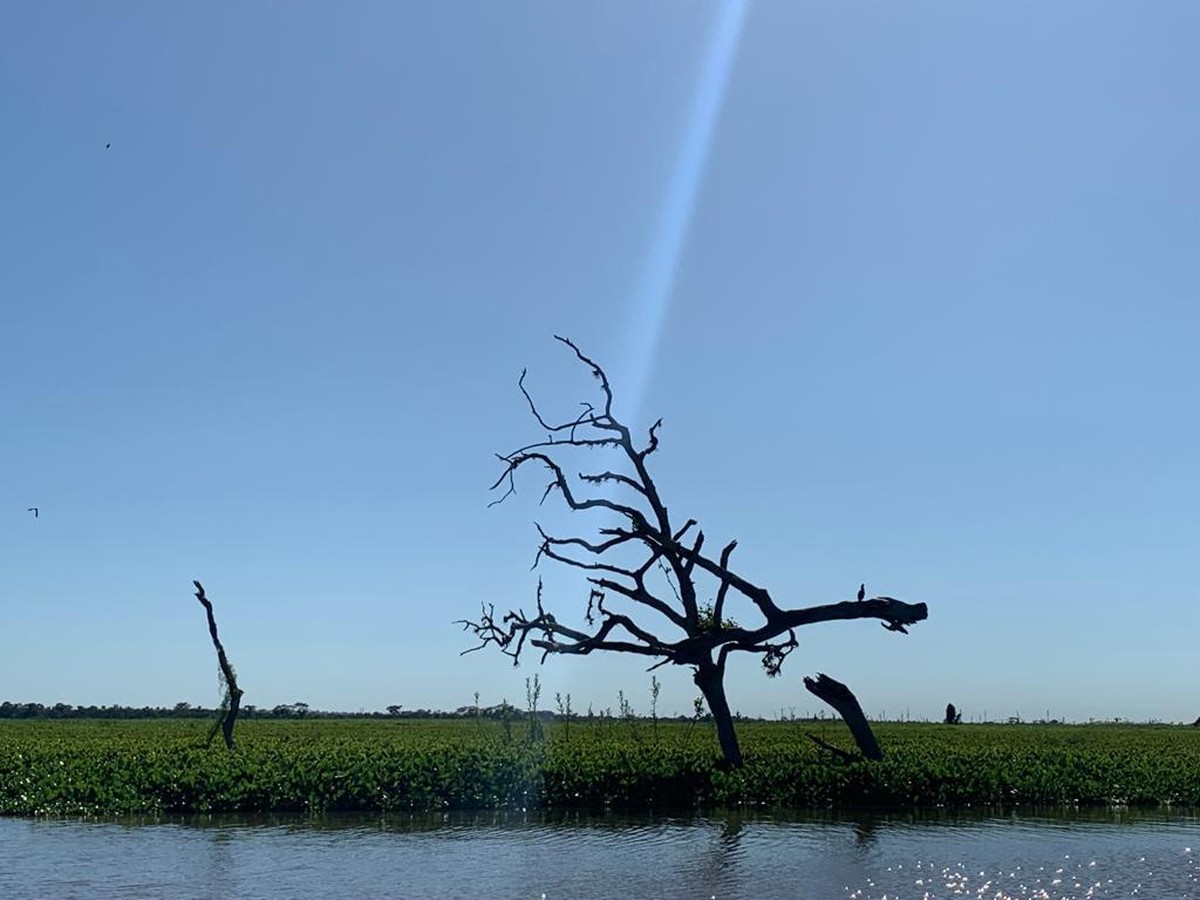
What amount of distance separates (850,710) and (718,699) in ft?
9.24

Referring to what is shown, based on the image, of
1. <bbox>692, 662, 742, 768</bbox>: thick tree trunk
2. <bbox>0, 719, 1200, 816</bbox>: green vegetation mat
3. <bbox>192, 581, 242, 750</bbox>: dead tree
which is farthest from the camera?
<bbox>192, 581, 242, 750</bbox>: dead tree

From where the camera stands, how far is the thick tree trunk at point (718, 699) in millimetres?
25250

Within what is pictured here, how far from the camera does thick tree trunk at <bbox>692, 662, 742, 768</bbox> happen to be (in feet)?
82.8

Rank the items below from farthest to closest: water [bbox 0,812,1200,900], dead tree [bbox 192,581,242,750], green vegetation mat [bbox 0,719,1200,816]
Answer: dead tree [bbox 192,581,242,750] → green vegetation mat [bbox 0,719,1200,816] → water [bbox 0,812,1200,900]

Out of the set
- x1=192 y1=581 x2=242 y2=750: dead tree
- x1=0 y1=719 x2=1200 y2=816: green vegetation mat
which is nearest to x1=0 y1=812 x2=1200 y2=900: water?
x1=0 y1=719 x2=1200 y2=816: green vegetation mat

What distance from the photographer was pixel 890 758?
2536 centimetres

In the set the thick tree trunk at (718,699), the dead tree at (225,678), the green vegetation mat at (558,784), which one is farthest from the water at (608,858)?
the dead tree at (225,678)

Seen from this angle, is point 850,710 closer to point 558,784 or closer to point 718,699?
point 718,699

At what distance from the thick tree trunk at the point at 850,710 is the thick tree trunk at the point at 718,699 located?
2172mm

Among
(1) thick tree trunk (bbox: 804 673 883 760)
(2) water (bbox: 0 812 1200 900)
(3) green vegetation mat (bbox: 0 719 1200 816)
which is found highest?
(1) thick tree trunk (bbox: 804 673 883 760)

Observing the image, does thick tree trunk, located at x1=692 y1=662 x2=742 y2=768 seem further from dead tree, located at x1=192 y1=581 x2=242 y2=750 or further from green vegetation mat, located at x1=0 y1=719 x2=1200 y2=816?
dead tree, located at x1=192 y1=581 x2=242 y2=750

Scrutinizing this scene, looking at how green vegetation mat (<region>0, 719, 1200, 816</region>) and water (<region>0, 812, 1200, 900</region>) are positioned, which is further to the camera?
green vegetation mat (<region>0, 719, 1200, 816</region>)

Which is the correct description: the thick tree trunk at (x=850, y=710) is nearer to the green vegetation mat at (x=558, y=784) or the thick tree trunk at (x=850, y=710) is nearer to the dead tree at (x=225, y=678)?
the green vegetation mat at (x=558, y=784)

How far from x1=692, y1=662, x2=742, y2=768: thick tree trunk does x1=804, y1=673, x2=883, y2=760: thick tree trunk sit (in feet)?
7.13
